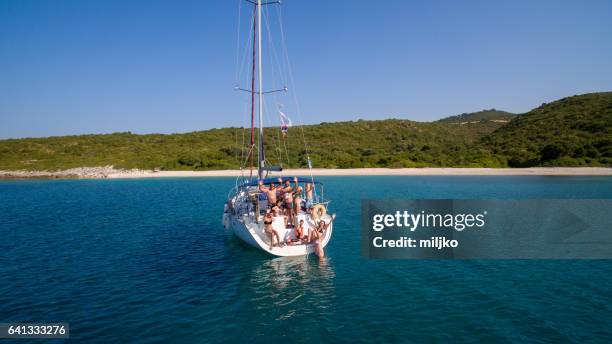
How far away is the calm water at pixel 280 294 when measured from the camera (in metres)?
7.43

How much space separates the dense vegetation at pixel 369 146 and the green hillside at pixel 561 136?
Answer: 0.36 feet

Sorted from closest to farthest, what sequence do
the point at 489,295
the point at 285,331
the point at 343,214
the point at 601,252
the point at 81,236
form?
the point at 285,331 < the point at 489,295 < the point at 601,252 < the point at 81,236 < the point at 343,214

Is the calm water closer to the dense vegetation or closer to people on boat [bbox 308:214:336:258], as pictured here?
people on boat [bbox 308:214:336:258]

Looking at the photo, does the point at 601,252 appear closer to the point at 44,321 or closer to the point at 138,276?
the point at 138,276

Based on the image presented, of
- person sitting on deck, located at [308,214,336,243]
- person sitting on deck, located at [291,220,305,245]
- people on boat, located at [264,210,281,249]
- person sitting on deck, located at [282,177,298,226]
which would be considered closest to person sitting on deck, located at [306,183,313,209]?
person sitting on deck, located at [282,177,298,226]

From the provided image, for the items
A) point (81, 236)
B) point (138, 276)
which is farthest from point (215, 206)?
point (138, 276)

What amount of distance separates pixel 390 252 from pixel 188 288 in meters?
7.48

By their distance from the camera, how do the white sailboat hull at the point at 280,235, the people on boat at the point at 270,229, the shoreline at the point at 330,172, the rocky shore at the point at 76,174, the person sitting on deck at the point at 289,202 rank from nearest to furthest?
the people on boat at the point at 270,229
the white sailboat hull at the point at 280,235
the person sitting on deck at the point at 289,202
the shoreline at the point at 330,172
the rocky shore at the point at 76,174

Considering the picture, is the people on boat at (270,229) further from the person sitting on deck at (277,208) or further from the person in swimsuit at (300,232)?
the person in swimsuit at (300,232)

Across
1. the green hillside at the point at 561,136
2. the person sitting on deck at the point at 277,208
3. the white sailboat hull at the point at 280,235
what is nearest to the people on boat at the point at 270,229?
the white sailboat hull at the point at 280,235

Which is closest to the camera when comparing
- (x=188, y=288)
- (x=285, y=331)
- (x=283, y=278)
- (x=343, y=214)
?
(x=285, y=331)

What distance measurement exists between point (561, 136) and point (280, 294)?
65514mm

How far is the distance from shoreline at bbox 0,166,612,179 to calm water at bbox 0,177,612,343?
37764 mm

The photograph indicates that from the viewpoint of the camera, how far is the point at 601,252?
43.0ft
